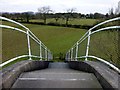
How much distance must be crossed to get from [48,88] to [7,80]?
23.8 inches

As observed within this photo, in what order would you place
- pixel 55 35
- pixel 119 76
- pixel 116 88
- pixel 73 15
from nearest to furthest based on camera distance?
pixel 116 88 → pixel 119 76 → pixel 55 35 → pixel 73 15

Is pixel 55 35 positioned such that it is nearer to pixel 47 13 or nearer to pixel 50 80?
pixel 47 13

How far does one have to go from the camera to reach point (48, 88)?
3748 mm

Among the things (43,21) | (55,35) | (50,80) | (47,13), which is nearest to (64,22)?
(43,21)

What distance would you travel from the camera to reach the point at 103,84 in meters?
3.56

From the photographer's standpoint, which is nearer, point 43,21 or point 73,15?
point 43,21

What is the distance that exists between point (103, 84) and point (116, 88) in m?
0.61

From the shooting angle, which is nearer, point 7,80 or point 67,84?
point 7,80

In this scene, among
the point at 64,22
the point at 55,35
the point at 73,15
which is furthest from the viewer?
the point at 73,15

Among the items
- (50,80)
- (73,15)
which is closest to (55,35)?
(73,15)

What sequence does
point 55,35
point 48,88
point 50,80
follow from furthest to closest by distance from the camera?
point 55,35
point 50,80
point 48,88

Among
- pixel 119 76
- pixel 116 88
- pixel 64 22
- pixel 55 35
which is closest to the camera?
pixel 116 88

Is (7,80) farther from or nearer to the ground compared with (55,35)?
farther from the ground

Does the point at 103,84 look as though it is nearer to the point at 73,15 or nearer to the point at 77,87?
the point at 77,87
